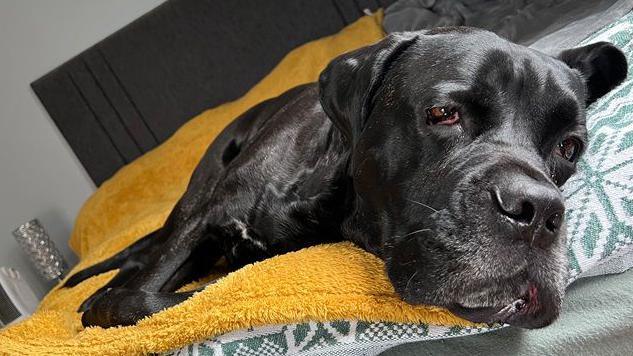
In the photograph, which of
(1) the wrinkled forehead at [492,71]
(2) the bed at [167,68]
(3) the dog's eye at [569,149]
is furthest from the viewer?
(2) the bed at [167,68]

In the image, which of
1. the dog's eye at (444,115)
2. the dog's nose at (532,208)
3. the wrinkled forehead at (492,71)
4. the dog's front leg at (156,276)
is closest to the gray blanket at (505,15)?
the wrinkled forehead at (492,71)

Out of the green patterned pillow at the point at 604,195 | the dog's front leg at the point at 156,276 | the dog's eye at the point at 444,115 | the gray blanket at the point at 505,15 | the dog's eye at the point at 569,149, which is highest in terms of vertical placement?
the dog's eye at the point at 444,115

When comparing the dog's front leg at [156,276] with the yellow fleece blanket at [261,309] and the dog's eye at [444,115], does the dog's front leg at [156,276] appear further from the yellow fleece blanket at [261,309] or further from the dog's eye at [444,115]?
the dog's eye at [444,115]

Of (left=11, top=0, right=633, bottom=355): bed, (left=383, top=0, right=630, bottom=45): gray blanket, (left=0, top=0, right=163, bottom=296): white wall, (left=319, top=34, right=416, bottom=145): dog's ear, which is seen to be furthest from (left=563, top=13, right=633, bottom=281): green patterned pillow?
(left=0, top=0, right=163, bottom=296): white wall

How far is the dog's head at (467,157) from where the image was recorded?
3.80 ft

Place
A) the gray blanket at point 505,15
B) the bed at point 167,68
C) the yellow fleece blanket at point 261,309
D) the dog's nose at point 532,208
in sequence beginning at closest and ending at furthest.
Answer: the dog's nose at point 532,208
the yellow fleece blanket at point 261,309
the gray blanket at point 505,15
the bed at point 167,68

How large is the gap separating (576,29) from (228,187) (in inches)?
55.7

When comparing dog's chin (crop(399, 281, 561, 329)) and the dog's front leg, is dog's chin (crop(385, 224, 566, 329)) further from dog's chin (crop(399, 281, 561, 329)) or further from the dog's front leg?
the dog's front leg

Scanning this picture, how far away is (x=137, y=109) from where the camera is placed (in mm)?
4949

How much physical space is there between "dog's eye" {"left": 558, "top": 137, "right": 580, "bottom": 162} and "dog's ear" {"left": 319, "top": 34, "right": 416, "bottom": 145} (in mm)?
436

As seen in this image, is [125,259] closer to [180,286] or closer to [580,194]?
[180,286]

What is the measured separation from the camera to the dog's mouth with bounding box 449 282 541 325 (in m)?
1.18

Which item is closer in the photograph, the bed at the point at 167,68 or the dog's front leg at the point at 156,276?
the dog's front leg at the point at 156,276

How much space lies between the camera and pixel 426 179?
4.47ft
